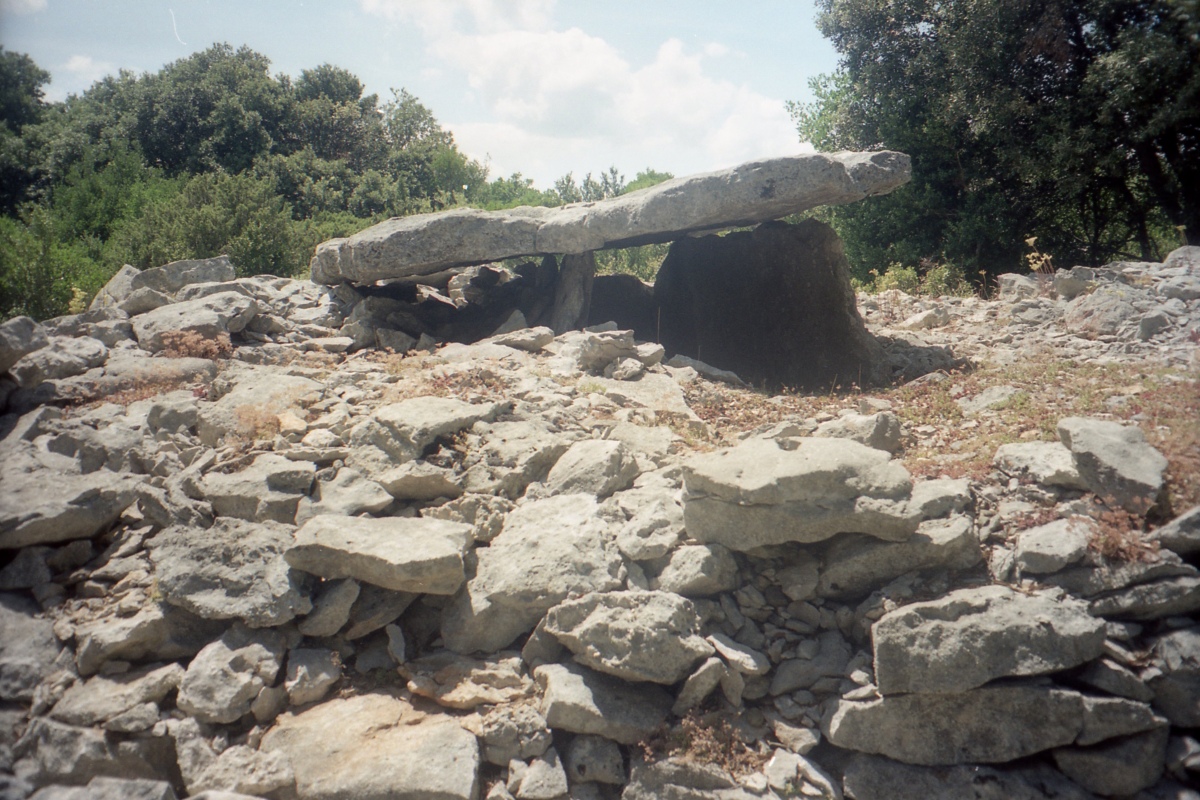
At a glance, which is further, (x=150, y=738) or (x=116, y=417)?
(x=116, y=417)

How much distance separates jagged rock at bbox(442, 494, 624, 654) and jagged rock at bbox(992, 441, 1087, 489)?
9.43 ft

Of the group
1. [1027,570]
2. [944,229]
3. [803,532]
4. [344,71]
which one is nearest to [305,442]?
[803,532]

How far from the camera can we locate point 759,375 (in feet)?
34.1

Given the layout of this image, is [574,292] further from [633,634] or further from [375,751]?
[375,751]

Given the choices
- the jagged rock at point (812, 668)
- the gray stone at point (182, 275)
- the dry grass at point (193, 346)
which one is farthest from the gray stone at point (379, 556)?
the gray stone at point (182, 275)

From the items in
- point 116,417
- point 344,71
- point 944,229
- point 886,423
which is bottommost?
point 886,423

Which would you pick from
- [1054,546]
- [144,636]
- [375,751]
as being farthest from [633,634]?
[144,636]

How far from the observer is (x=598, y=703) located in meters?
4.45

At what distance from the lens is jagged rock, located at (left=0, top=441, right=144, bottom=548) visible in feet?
16.9

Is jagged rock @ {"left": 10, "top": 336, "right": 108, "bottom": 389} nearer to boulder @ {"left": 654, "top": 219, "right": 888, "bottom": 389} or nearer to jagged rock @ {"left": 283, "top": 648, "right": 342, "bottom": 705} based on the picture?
jagged rock @ {"left": 283, "top": 648, "right": 342, "bottom": 705}

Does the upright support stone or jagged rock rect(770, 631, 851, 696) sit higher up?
the upright support stone

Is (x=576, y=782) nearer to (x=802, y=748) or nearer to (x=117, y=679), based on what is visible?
(x=802, y=748)

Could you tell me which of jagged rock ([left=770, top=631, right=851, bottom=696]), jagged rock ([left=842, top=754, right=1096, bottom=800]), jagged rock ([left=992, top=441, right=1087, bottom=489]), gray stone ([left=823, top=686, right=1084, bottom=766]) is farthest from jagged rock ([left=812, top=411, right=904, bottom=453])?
jagged rock ([left=842, top=754, right=1096, bottom=800])

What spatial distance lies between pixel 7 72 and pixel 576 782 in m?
13.1
